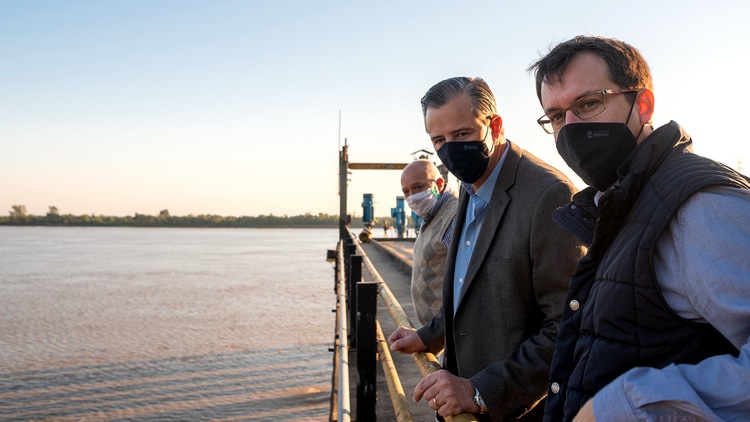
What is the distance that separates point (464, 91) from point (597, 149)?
773 millimetres

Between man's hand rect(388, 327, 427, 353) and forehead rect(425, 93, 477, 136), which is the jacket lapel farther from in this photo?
man's hand rect(388, 327, 427, 353)

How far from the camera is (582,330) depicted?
1208 millimetres

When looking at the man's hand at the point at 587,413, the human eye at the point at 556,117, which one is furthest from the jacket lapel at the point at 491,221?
the man's hand at the point at 587,413

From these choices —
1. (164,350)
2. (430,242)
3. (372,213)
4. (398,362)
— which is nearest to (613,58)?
(430,242)

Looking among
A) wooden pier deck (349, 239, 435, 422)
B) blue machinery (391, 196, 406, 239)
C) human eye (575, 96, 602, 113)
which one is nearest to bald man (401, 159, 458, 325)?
wooden pier deck (349, 239, 435, 422)

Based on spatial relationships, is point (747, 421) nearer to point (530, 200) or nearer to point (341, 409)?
point (530, 200)

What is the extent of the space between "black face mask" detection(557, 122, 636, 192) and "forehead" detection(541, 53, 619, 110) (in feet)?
0.23

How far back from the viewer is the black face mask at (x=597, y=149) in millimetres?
1332

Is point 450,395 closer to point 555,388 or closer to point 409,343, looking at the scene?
point 555,388

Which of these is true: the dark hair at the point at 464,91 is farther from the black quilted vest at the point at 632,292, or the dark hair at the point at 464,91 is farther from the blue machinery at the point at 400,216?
the blue machinery at the point at 400,216

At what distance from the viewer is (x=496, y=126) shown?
213 cm

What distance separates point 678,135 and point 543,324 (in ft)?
2.49

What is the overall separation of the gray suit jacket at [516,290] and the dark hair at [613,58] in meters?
0.50

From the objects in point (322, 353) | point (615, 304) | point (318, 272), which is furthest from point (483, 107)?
point (318, 272)
